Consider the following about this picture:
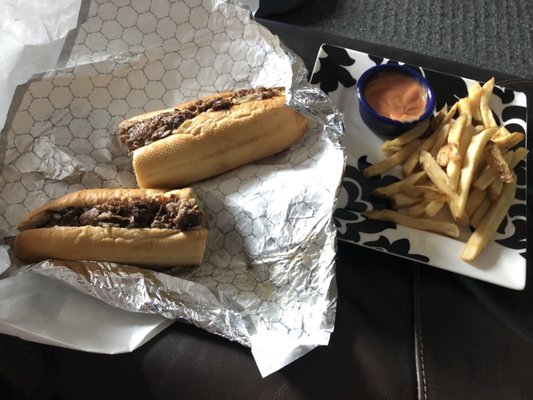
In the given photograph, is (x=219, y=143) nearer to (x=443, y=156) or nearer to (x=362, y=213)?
(x=362, y=213)

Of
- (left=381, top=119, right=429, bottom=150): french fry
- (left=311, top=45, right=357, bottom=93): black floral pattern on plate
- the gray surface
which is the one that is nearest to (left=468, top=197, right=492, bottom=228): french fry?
(left=381, top=119, right=429, bottom=150): french fry

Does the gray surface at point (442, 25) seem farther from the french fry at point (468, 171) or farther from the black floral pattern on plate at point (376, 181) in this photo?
the french fry at point (468, 171)

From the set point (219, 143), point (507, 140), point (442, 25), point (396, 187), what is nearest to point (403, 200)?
point (396, 187)

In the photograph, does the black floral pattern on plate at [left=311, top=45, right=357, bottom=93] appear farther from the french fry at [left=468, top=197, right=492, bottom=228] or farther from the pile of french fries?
the french fry at [left=468, top=197, right=492, bottom=228]

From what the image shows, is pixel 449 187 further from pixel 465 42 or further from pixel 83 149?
pixel 465 42

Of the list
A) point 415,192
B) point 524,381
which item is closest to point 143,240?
point 415,192

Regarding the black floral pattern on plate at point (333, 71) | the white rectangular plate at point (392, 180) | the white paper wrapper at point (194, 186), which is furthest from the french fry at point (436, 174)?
the black floral pattern on plate at point (333, 71)
